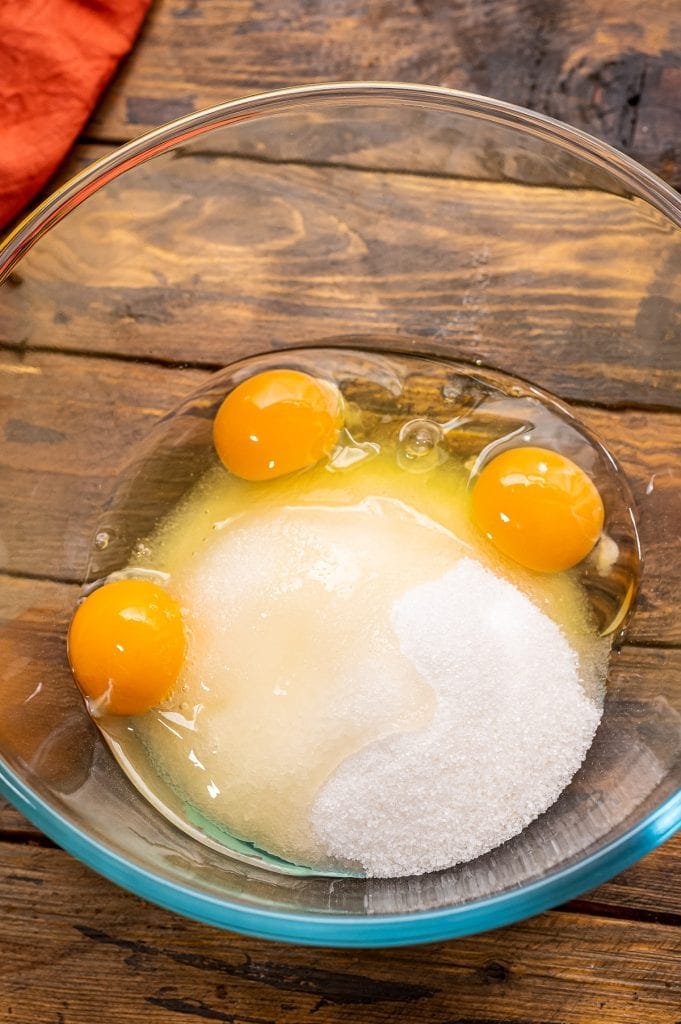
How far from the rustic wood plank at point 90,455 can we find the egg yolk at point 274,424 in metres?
0.11

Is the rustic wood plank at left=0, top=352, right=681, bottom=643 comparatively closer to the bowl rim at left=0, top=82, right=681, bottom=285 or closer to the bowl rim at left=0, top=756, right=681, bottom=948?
the bowl rim at left=0, top=82, right=681, bottom=285

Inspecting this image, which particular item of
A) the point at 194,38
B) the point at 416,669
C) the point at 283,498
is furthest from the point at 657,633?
the point at 194,38

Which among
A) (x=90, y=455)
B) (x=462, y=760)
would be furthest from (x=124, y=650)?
(x=462, y=760)

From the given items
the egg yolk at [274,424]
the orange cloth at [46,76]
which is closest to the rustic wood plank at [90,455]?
the egg yolk at [274,424]

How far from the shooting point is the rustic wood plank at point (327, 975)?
1403mm

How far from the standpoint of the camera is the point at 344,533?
5.05 ft

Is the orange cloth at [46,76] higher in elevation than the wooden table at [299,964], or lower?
higher

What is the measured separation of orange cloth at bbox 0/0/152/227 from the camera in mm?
1606

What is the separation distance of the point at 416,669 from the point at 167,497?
50cm

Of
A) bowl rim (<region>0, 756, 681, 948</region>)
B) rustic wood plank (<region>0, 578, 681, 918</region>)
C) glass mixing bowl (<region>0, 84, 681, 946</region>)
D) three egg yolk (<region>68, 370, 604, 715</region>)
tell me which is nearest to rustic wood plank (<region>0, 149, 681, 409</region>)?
glass mixing bowl (<region>0, 84, 681, 946</region>)

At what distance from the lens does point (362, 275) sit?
61.6 inches

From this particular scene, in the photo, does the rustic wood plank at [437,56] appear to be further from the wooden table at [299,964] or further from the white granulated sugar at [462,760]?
the white granulated sugar at [462,760]

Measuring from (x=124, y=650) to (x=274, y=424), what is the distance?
42 centimetres

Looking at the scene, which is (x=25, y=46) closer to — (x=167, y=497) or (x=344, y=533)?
(x=167, y=497)
